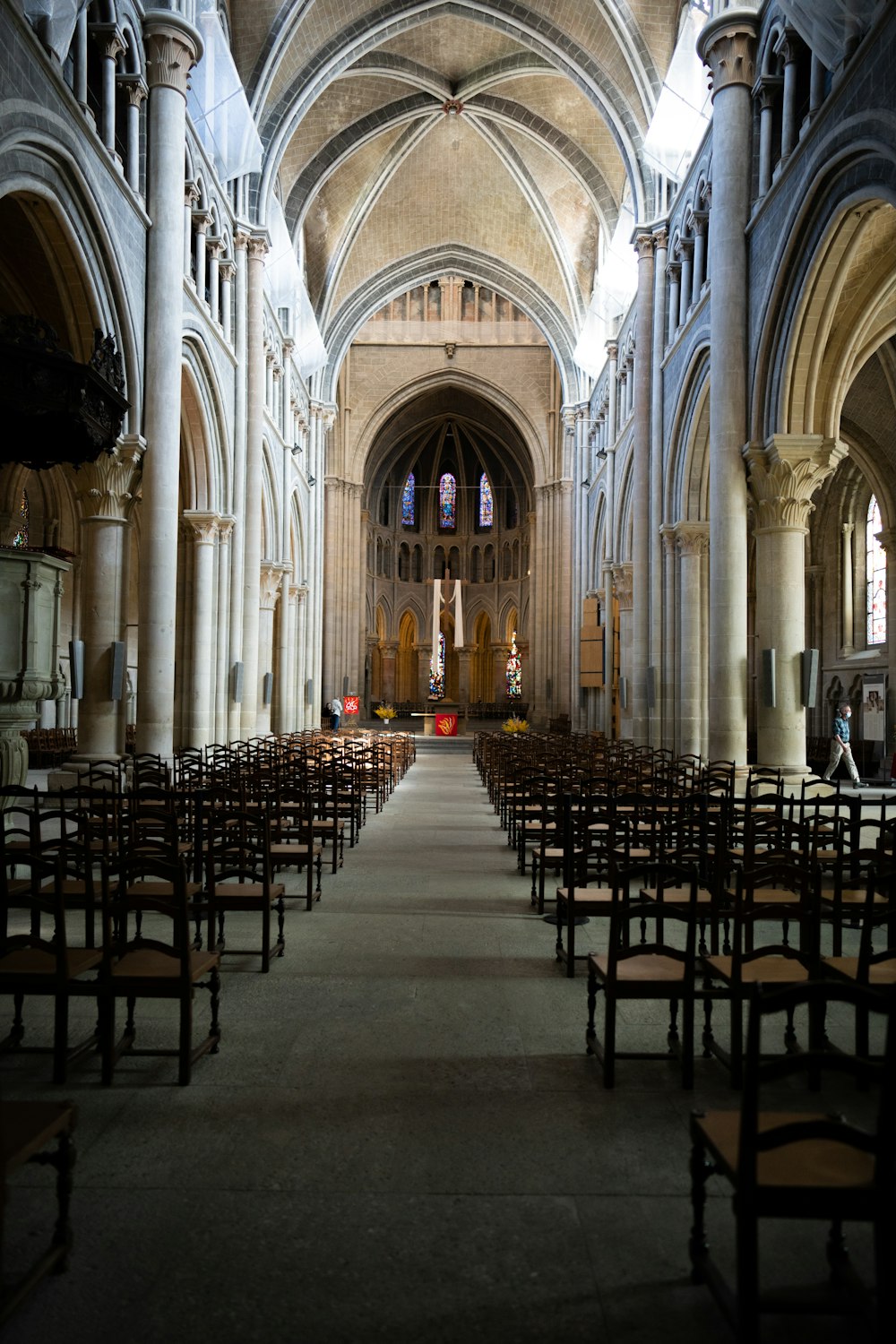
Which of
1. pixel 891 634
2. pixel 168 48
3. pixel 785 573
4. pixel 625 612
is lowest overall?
pixel 891 634

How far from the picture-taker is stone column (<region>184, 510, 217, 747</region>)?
20056mm

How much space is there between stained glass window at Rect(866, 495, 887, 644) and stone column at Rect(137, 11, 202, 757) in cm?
1917

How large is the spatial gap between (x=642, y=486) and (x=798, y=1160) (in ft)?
70.2

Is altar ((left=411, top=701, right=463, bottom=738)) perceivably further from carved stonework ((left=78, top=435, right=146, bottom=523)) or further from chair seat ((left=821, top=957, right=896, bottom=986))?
chair seat ((left=821, top=957, right=896, bottom=986))

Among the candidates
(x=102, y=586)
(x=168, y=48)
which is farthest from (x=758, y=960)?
(x=168, y=48)

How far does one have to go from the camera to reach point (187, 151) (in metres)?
18.4

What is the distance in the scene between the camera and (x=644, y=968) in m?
5.07

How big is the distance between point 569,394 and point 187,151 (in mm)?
21757

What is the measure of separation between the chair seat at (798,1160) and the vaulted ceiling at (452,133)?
77.3 ft

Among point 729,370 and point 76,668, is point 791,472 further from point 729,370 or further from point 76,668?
point 76,668

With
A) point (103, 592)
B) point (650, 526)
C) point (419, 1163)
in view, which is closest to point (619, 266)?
point (650, 526)

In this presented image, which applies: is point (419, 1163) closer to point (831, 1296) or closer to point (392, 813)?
point (831, 1296)

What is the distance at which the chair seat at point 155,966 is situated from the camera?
4.70 m

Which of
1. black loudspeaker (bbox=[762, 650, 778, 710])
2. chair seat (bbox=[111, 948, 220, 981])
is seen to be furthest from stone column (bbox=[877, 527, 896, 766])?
chair seat (bbox=[111, 948, 220, 981])
